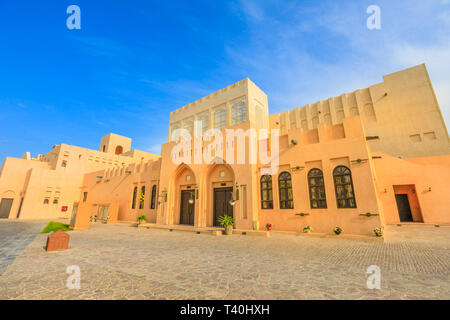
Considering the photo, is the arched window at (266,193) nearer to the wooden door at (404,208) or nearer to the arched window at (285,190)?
the arched window at (285,190)

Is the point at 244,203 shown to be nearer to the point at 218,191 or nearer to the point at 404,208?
the point at 218,191

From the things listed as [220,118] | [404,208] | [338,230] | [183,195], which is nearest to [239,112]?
[220,118]

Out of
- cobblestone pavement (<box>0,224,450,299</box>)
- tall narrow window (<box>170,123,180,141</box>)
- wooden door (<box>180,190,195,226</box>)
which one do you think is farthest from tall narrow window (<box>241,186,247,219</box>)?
tall narrow window (<box>170,123,180,141</box>)

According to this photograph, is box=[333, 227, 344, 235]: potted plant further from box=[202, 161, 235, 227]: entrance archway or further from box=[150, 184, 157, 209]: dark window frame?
box=[150, 184, 157, 209]: dark window frame

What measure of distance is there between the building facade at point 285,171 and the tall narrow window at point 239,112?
4.1 inches

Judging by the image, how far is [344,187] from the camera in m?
10.8

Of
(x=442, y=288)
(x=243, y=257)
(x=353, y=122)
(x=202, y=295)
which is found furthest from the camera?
(x=353, y=122)

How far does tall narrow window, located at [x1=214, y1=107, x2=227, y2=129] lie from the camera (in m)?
18.0

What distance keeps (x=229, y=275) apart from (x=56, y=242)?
6.71 m
